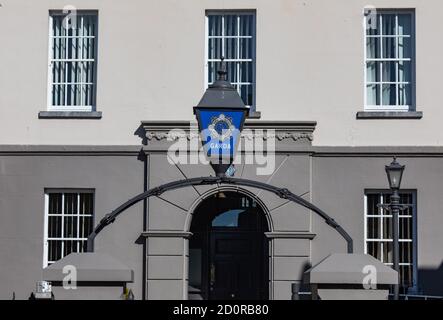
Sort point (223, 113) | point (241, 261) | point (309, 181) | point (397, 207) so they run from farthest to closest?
point (241, 261), point (309, 181), point (397, 207), point (223, 113)

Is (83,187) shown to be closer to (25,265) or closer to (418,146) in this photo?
(25,265)

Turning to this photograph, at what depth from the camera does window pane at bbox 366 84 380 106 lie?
2002 cm

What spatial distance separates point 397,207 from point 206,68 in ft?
18.0

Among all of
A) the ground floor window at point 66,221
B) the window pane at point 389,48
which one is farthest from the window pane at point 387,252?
the ground floor window at point 66,221

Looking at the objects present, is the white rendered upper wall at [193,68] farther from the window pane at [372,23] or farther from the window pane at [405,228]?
the window pane at [405,228]

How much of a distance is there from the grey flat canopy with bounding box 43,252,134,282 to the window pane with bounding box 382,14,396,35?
412 inches

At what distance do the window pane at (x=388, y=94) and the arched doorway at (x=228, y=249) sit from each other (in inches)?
133

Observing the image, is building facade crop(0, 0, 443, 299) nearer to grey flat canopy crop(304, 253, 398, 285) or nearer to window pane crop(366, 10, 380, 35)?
window pane crop(366, 10, 380, 35)

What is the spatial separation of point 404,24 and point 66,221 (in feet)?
25.4

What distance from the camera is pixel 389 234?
64.6ft

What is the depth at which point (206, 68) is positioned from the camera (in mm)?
20125

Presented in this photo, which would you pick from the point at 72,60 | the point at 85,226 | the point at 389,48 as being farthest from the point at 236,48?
the point at 85,226

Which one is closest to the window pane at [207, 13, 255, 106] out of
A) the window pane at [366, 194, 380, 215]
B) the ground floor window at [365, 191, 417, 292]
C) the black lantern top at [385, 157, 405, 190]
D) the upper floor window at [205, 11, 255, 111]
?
the upper floor window at [205, 11, 255, 111]

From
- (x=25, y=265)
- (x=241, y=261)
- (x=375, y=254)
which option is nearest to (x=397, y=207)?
(x=375, y=254)
